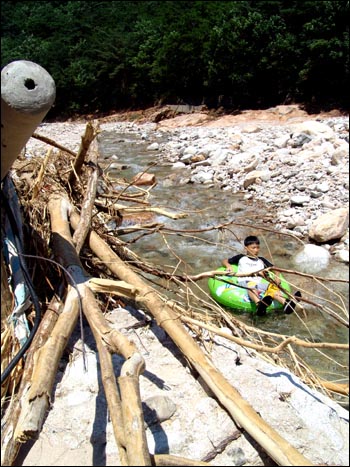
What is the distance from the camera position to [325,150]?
10.8 m

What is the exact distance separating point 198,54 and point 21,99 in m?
25.6

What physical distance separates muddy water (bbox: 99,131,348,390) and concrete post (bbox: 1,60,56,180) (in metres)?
1.89

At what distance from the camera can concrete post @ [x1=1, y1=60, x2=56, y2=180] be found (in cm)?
176

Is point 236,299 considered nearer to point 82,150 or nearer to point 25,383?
point 82,150

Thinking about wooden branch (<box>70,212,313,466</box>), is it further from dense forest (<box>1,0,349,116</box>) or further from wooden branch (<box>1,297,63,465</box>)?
dense forest (<box>1,0,349,116</box>)

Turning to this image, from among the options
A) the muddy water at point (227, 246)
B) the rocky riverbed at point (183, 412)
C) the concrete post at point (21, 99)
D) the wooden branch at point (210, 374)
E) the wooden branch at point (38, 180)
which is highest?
the concrete post at point (21, 99)

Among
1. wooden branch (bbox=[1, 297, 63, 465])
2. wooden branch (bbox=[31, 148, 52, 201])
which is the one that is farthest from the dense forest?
wooden branch (bbox=[1, 297, 63, 465])

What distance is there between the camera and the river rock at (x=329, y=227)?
729cm

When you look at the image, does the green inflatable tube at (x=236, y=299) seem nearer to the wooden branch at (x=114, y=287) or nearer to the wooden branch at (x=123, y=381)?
the wooden branch at (x=114, y=287)

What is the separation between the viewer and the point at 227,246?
375 centimetres

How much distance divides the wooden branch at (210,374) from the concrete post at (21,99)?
1.34 meters

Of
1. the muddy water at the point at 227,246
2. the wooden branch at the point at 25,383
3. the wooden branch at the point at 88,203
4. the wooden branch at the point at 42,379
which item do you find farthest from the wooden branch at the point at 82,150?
the wooden branch at the point at 42,379

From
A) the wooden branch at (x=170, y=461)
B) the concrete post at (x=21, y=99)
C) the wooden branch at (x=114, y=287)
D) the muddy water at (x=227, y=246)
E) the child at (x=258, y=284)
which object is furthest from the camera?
the child at (x=258, y=284)

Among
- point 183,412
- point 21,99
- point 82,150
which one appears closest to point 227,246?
point 82,150
